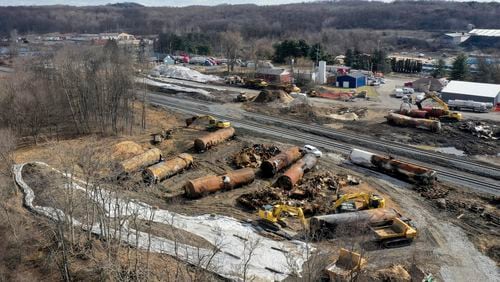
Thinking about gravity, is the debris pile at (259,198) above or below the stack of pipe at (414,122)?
below

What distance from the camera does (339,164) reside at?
121ft

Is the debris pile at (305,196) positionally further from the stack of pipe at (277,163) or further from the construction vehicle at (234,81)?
the construction vehicle at (234,81)

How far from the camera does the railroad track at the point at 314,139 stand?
33250 millimetres

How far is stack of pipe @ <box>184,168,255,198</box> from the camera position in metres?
29.8

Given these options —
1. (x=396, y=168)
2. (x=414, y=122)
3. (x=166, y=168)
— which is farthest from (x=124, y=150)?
(x=414, y=122)

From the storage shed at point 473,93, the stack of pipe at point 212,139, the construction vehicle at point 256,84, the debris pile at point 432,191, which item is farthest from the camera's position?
the construction vehicle at point 256,84

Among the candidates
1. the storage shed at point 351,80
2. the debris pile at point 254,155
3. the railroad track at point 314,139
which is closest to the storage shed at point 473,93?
the storage shed at point 351,80

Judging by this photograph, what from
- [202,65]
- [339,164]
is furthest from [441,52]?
[339,164]

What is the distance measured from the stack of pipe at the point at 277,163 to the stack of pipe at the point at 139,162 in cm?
813

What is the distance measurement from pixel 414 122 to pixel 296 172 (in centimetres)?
2001

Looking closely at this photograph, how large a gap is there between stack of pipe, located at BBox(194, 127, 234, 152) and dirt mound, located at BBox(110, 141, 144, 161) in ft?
15.4

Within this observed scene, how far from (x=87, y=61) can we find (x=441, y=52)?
118 m

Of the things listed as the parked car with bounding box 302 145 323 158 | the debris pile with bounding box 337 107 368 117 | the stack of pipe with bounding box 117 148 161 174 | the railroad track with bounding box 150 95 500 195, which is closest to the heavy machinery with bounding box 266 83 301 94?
the debris pile with bounding box 337 107 368 117

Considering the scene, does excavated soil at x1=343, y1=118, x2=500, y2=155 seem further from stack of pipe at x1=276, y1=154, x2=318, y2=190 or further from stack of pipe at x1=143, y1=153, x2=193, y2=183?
stack of pipe at x1=143, y1=153, x2=193, y2=183
